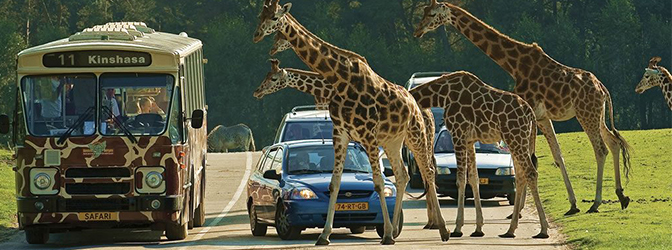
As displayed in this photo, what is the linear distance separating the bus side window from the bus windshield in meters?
0.10

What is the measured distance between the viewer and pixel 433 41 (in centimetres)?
9944

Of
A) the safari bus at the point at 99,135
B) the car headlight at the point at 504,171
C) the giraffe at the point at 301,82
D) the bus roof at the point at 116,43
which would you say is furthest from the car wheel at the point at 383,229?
the car headlight at the point at 504,171

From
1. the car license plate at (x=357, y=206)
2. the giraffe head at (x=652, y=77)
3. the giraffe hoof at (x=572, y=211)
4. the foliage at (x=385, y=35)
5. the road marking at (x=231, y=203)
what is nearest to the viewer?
the car license plate at (x=357, y=206)

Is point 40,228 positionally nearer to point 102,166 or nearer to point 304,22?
point 102,166

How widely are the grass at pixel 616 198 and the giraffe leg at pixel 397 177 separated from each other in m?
2.51

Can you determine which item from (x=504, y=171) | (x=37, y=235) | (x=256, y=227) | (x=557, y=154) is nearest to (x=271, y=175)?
(x=256, y=227)

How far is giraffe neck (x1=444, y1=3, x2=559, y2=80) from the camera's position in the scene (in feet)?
83.3

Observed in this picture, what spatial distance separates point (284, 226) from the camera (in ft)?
70.8

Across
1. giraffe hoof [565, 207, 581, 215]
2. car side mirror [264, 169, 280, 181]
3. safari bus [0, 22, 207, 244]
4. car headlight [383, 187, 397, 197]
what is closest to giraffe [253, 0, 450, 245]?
car headlight [383, 187, 397, 197]

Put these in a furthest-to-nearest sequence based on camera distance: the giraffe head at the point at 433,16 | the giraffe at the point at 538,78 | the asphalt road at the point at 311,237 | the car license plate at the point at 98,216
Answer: the giraffe at the point at 538,78 < the giraffe head at the point at 433,16 < the car license plate at the point at 98,216 < the asphalt road at the point at 311,237

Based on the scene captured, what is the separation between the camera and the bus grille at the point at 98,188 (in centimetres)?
2109

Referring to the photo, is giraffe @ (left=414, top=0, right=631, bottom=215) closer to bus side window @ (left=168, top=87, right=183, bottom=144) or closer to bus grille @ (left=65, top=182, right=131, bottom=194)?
bus side window @ (left=168, top=87, right=183, bottom=144)

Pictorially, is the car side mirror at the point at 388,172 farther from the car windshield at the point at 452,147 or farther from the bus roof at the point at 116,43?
the car windshield at the point at 452,147

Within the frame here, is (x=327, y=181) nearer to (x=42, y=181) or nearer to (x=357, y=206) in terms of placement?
(x=357, y=206)
